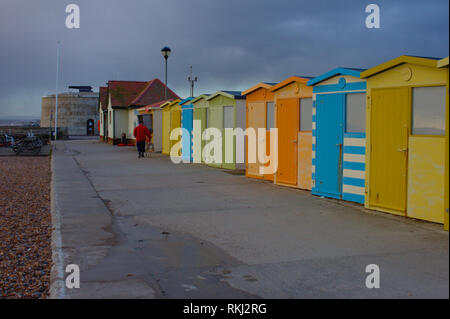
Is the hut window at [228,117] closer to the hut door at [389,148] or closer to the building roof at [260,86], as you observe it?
the building roof at [260,86]

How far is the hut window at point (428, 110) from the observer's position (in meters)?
8.54

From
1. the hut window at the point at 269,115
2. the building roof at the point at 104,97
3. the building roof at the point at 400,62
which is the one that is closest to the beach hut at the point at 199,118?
the hut window at the point at 269,115

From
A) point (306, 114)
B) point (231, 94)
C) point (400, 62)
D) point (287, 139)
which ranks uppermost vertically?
point (231, 94)

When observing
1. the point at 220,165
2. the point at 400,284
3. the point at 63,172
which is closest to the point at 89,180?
the point at 63,172

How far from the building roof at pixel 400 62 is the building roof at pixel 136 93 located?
98.3 feet

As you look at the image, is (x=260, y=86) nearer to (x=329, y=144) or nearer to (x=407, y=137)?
(x=329, y=144)

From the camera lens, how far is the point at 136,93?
138 feet

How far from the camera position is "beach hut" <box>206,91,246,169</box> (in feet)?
59.4

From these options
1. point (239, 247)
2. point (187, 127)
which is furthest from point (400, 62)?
point (187, 127)

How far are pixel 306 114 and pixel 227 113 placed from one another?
20.1 ft

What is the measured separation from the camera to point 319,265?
20.7 ft

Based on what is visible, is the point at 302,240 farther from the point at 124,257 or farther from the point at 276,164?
the point at 276,164

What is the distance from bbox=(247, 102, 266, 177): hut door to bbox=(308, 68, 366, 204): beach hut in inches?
136
